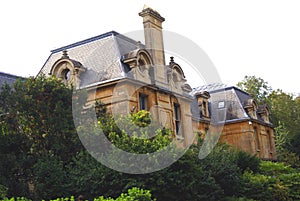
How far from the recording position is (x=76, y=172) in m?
16.4

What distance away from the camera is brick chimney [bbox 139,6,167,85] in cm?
2661

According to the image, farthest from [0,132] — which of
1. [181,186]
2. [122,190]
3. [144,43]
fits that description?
[144,43]

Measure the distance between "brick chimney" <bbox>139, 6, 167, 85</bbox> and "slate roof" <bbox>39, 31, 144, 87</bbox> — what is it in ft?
3.60

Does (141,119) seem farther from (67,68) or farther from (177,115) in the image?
(177,115)

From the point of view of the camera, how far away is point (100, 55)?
26.0 m

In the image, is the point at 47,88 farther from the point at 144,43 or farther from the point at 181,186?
the point at 144,43

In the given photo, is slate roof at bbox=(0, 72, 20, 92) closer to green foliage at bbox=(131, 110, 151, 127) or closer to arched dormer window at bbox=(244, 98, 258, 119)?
green foliage at bbox=(131, 110, 151, 127)

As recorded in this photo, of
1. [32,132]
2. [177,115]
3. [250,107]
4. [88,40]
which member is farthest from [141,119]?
[250,107]

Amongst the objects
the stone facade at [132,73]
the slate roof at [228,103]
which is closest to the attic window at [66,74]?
the stone facade at [132,73]

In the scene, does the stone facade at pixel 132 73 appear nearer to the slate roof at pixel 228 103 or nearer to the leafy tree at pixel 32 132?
the leafy tree at pixel 32 132

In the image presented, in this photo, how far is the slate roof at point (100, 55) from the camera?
24.2m

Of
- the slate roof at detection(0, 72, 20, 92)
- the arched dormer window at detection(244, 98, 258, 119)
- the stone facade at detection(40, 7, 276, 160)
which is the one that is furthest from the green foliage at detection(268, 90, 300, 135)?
the slate roof at detection(0, 72, 20, 92)

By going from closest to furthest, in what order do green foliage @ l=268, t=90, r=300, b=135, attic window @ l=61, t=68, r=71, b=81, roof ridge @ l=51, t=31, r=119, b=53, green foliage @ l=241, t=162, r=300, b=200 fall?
green foliage @ l=241, t=162, r=300, b=200 < attic window @ l=61, t=68, r=71, b=81 < roof ridge @ l=51, t=31, r=119, b=53 < green foliage @ l=268, t=90, r=300, b=135

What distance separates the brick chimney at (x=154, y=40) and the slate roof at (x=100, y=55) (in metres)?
1.10
